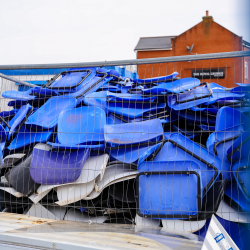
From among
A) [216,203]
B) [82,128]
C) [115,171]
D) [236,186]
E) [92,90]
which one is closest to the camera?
[216,203]

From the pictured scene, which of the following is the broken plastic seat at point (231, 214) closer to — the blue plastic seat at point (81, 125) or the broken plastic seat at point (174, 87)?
the blue plastic seat at point (81, 125)

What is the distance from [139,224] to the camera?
2.43 m

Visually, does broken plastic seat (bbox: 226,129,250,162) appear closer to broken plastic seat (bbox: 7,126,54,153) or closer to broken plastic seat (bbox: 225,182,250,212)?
broken plastic seat (bbox: 225,182,250,212)

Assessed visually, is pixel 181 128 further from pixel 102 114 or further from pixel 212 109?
pixel 102 114

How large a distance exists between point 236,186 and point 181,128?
100 centimetres

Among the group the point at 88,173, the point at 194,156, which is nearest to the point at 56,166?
the point at 88,173

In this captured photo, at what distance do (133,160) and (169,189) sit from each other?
0.46 m

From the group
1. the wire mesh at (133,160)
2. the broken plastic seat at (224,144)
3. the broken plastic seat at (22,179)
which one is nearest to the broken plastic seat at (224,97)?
the wire mesh at (133,160)

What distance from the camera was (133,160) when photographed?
2.65 metres

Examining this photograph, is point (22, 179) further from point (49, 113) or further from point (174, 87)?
point (174, 87)

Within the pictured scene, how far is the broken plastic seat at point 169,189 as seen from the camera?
2309mm

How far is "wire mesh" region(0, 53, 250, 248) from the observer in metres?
2.36

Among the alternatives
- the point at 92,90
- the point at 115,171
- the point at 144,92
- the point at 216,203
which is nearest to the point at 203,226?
the point at 216,203

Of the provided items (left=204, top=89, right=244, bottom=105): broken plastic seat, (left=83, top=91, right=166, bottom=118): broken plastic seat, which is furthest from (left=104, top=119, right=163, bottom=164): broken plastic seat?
(left=204, top=89, right=244, bottom=105): broken plastic seat
